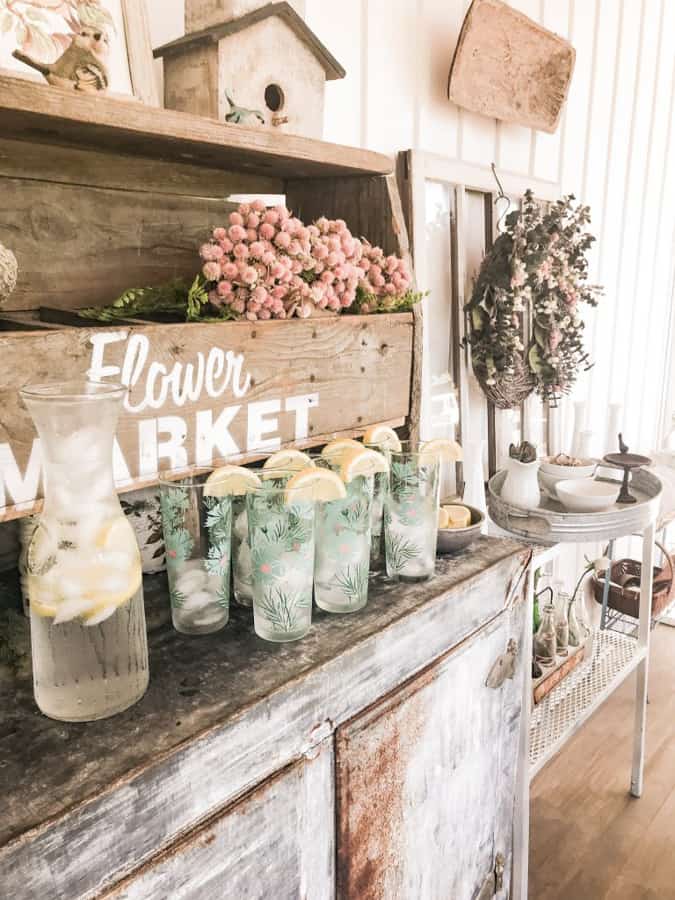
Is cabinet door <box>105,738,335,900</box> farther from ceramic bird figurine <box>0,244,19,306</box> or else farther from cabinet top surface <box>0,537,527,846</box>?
ceramic bird figurine <box>0,244,19,306</box>

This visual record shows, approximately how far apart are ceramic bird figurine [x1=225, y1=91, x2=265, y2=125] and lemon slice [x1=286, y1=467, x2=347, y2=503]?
1.87 ft

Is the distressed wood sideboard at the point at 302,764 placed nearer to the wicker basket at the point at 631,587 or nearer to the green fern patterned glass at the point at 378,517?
the green fern patterned glass at the point at 378,517

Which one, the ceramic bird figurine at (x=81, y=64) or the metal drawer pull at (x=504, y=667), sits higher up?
the ceramic bird figurine at (x=81, y=64)

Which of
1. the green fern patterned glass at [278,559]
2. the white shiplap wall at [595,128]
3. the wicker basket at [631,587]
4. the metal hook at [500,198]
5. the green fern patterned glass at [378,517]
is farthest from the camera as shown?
the wicker basket at [631,587]

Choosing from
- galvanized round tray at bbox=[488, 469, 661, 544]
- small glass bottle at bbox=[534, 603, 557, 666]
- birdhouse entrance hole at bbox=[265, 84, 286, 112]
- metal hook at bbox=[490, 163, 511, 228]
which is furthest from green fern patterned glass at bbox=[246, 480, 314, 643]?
metal hook at bbox=[490, 163, 511, 228]

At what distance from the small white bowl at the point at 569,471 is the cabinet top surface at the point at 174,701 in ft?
3.98

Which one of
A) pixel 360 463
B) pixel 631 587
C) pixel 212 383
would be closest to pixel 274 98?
pixel 212 383

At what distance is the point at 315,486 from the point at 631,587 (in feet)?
8.07

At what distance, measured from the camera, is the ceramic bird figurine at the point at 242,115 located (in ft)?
3.66

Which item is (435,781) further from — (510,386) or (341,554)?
(510,386)

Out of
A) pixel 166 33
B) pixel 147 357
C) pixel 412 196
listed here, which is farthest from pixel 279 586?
pixel 412 196

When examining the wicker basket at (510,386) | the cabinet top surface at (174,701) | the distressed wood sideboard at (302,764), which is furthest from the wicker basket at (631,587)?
the cabinet top surface at (174,701)

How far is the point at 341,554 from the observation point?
984mm

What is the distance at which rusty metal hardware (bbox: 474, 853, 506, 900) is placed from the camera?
1.28 metres
